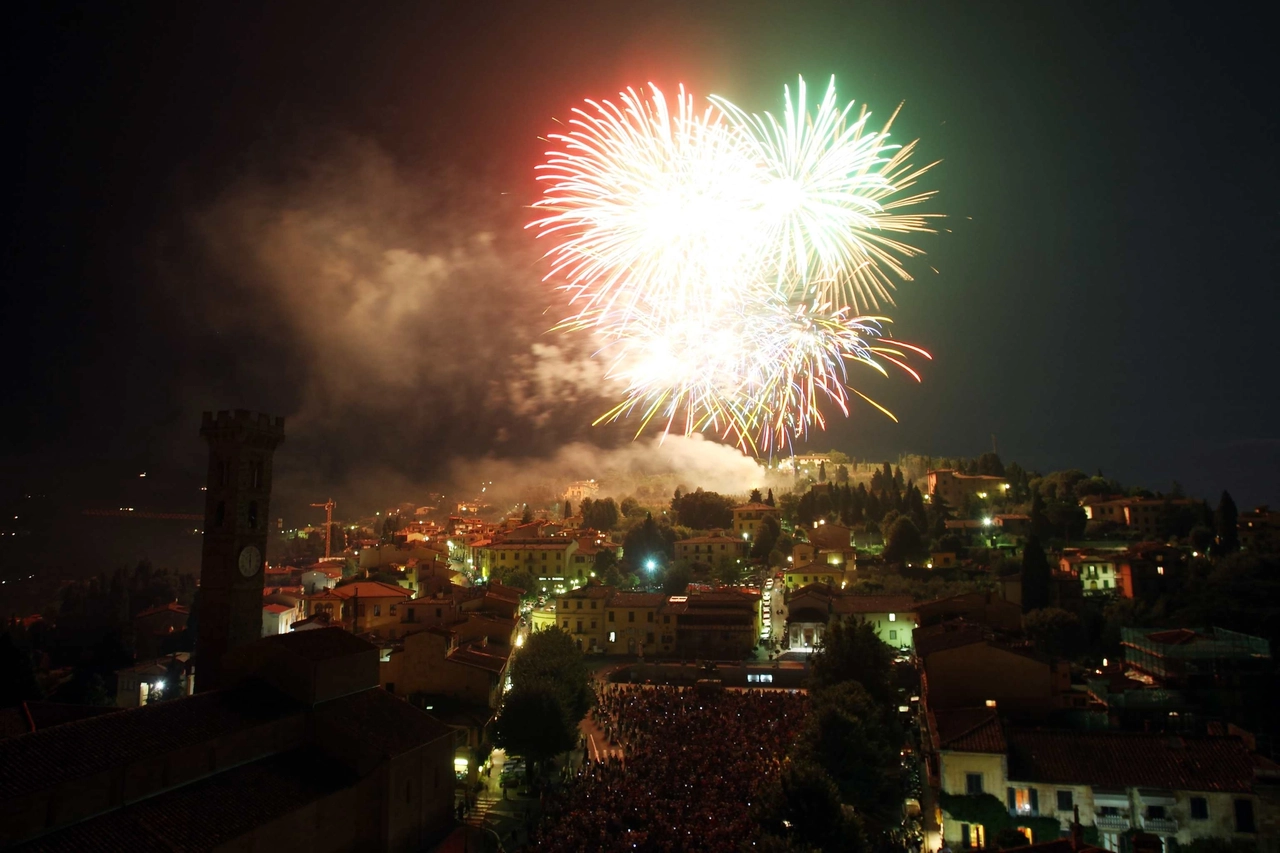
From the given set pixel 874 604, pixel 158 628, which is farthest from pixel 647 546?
pixel 158 628

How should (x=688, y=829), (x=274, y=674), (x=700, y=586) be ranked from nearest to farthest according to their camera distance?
(x=688, y=829) < (x=274, y=674) < (x=700, y=586)

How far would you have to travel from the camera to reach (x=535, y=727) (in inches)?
965

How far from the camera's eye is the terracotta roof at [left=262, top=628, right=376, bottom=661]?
18906mm

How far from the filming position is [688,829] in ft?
57.9

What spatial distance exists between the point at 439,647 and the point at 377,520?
118 meters

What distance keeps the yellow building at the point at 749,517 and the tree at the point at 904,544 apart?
13380 mm

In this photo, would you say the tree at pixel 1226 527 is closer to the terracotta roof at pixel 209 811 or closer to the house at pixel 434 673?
the house at pixel 434 673

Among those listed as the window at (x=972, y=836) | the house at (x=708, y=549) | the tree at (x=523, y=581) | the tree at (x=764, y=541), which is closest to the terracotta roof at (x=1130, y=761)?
the window at (x=972, y=836)

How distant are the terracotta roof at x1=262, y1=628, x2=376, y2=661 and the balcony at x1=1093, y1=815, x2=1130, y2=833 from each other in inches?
747

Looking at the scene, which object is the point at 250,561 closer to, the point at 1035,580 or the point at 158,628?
the point at 1035,580

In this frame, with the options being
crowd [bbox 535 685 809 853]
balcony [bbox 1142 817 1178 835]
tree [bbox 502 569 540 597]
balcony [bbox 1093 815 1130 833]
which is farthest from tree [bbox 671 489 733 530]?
balcony [bbox 1142 817 1178 835]

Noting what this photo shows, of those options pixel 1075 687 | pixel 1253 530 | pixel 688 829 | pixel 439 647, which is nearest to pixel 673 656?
pixel 439 647

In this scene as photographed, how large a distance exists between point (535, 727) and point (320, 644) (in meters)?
7.85

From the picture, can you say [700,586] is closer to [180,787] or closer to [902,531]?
[902,531]
